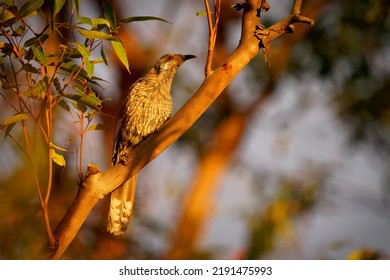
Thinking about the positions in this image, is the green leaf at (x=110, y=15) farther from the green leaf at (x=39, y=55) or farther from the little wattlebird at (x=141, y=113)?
the little wattlebird at (x=141, y=113)

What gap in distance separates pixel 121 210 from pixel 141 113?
60 cm

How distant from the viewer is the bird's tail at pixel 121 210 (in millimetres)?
3436

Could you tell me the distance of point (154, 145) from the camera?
2.32m

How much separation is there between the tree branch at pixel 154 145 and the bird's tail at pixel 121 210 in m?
1.06

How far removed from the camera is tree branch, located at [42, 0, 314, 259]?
7.38 ft

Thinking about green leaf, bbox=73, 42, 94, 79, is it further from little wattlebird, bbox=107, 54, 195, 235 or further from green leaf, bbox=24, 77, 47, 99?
little wattlebird, bbox=107, 54, 195, 235

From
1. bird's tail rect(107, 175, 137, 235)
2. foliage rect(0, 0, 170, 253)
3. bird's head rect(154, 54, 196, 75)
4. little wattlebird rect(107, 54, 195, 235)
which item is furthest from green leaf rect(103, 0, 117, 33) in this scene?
bird's head rect(154, 54, 196, 75)

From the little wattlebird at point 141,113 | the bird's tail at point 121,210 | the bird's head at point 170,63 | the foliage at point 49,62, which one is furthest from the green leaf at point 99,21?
the bird's head at point 170,63

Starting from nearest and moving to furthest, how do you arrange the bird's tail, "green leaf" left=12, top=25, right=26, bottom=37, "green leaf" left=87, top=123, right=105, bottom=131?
"green leaf" left=12, top=25, right=26, bottom=37
"green leaf" left=87, top=123, right=105, bottom=131
the bird's tail

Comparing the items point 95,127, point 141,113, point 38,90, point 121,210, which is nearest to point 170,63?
point 141,113

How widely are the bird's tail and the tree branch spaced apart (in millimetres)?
1057

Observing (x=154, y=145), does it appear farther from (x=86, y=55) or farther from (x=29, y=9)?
(x=29, y=9)
